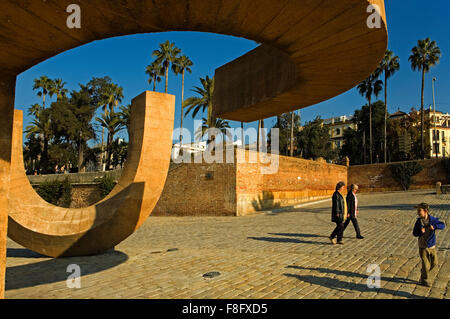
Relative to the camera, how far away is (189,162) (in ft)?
59.8

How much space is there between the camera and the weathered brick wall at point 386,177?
31047mm

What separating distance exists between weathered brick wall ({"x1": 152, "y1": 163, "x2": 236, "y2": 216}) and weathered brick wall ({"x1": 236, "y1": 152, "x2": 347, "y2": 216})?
0.58 meters

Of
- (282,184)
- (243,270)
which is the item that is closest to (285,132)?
(282,184)

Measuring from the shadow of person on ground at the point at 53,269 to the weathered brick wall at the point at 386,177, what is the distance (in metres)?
32.7

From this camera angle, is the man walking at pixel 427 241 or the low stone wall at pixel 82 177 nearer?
the man walking at pixel 427 241

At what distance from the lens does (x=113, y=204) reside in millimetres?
6852

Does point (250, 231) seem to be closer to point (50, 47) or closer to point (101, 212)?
point (101, 212)

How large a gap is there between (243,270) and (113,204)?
3235 mm

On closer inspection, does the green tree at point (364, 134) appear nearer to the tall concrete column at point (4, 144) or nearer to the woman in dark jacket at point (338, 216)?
the woman in dark jacket at point (338, 216)

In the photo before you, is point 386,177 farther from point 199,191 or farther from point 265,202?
point 199,191

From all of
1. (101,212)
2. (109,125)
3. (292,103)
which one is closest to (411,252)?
(292,103)

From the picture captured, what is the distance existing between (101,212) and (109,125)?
104 feet

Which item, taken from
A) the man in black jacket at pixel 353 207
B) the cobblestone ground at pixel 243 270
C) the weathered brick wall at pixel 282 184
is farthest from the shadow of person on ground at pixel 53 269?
the weathered brick wall at pixel 282 184

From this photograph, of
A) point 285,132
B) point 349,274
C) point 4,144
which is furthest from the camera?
point 285,132
